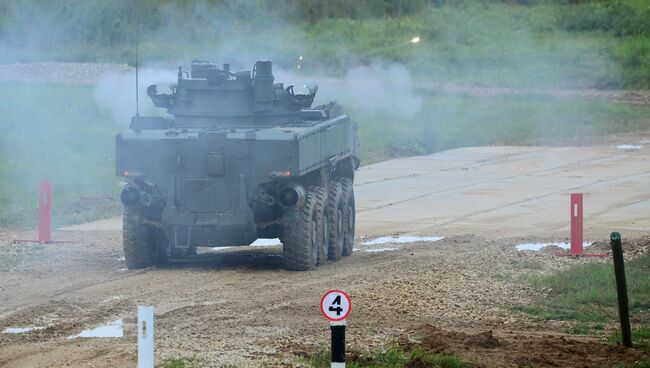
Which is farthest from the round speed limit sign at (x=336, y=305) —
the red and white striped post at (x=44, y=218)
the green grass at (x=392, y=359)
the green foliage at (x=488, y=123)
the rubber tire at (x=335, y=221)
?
the green foliage at (x=488, y=123)

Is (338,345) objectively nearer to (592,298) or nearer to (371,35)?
(592,298)

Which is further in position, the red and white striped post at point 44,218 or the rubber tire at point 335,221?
the red and white striped post at point 44,218

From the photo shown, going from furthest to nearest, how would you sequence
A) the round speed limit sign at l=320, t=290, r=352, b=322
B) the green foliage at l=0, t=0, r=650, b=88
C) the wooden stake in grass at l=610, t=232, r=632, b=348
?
the green foliage at l=0, t=0, r=650, b=88 < the wooden stake in grass at l=610, t=232, r=632, b=348 < the round speed limit sign at l=320, t=290, r=352, b=322

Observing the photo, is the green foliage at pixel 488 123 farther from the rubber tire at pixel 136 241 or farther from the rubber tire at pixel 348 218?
the rubber tire at pixel 136 241

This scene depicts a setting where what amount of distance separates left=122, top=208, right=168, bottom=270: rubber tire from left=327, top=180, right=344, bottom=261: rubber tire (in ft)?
7.72

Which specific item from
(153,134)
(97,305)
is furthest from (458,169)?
(97,305)

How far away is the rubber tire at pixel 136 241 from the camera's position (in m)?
16.7

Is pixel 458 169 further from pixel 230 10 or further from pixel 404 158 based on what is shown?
pixel 230 10

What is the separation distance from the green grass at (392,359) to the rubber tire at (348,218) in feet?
22.5

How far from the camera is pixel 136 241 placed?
1677 cm

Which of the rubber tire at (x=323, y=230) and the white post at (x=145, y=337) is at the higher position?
the rubber tire at (x=323, y=230)

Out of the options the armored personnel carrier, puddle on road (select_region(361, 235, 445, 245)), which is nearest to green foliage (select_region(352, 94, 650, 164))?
puddle on road (select_region(361, 235, 445, 245))

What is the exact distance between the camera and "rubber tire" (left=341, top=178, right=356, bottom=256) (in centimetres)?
1859

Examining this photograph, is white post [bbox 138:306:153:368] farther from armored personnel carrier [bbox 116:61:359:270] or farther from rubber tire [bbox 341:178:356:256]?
rubber tire [bbox 341:178:356:256]
